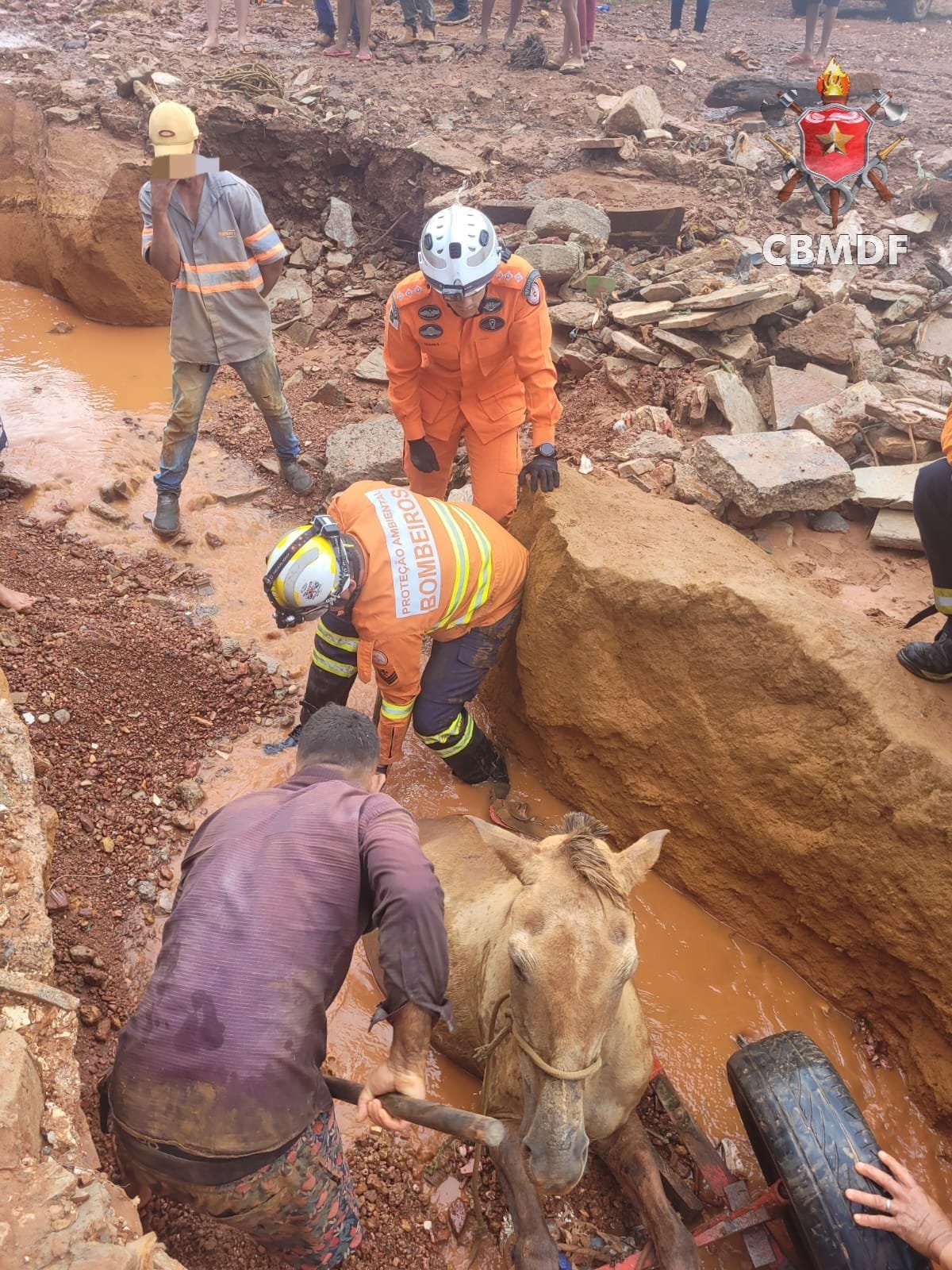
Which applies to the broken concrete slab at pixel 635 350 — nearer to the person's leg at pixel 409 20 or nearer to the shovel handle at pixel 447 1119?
the shovel handle at pixel 447 1119

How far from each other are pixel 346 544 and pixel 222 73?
32.0ft

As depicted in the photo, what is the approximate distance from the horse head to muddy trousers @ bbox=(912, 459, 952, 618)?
7.11 feet

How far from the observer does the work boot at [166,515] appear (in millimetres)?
6785

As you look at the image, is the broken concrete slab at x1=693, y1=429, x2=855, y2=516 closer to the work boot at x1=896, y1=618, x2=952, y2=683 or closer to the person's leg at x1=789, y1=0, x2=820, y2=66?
the work boot at x1=896, y1=618, x2=952, y2=683

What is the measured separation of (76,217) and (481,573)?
732 centimetres

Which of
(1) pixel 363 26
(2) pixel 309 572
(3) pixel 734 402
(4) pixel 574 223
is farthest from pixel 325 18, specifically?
(2) pixel 309 572

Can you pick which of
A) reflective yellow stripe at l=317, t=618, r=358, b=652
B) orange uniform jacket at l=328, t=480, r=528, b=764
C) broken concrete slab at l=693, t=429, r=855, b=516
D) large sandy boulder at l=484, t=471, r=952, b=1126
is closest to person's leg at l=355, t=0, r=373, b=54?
broken concrete slab at l=693, t=429, r=855, b=516

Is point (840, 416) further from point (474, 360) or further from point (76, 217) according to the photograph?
point (76, 217)

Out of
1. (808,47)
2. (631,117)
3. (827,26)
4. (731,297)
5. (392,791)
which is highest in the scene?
(827,26)

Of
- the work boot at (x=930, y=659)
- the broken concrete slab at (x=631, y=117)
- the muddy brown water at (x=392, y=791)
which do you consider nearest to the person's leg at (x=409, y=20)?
the broken concrete slab at (x=631, y=117)

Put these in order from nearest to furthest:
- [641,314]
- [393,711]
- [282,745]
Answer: [393,711]
[282,745]
[641,314]

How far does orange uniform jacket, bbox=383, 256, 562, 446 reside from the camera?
17.8 ft

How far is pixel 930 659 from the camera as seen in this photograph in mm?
4047

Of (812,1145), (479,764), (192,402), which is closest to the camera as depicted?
(812,1145)
